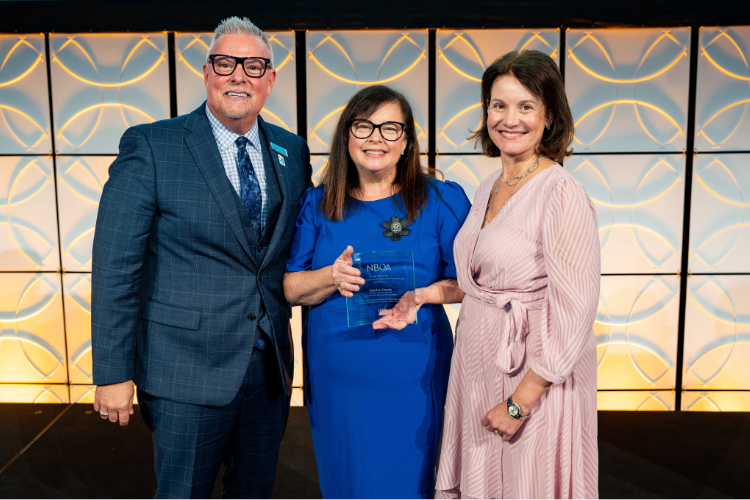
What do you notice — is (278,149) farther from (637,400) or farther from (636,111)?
(637,400)

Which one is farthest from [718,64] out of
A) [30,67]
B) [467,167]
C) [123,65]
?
[30,67]

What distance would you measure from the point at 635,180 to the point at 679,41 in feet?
3.27

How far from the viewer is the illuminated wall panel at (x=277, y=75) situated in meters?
3.73

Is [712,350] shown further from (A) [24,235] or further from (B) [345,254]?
(A) [24,235]

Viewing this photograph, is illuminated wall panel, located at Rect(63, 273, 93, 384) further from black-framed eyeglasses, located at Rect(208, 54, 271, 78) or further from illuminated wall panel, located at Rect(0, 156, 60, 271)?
black-framed eyeglasses, located at Rect(208, 54, 271, 78)

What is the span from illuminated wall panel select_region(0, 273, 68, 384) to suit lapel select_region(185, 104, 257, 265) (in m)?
2.84

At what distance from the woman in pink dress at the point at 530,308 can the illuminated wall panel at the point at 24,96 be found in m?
3.53

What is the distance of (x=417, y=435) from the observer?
1901 mm

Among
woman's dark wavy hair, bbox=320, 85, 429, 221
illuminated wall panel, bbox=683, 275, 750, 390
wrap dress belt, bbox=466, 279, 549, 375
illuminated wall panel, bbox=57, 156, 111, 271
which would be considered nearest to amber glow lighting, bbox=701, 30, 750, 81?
illuminated wall panel, bbox=683, 275, 750, 390

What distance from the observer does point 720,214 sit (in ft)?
12.6

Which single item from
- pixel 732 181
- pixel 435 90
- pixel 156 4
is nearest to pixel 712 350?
pixel 732 181

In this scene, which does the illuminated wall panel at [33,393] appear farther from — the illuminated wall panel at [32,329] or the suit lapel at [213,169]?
the suit lapel at [213,169]

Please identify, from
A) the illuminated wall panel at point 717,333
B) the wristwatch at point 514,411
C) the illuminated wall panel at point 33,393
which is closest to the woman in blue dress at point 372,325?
Answer: the wristwatch at point 514,411

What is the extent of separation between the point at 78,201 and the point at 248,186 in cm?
269
